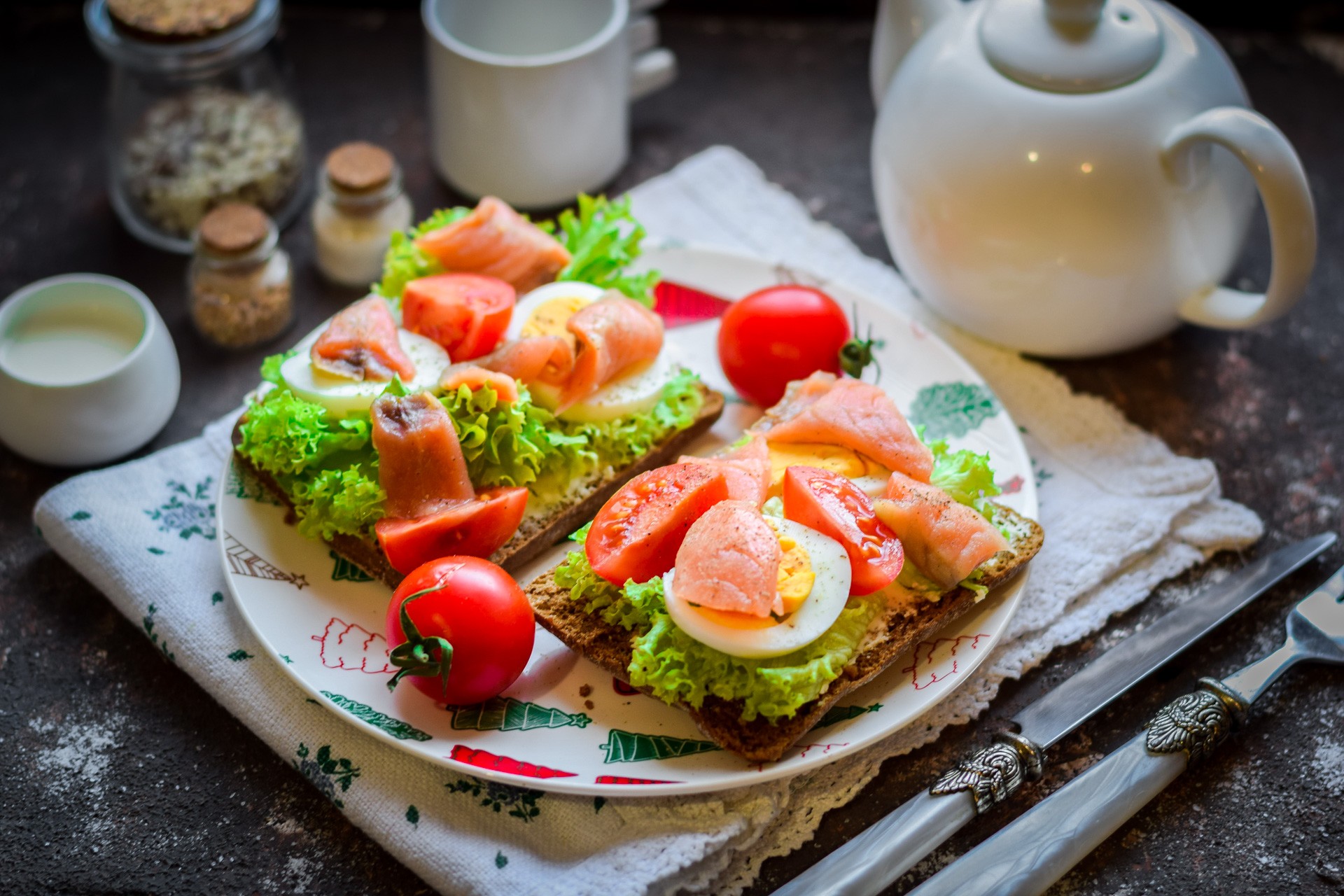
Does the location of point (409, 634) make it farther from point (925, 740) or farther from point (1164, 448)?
point (1164, 448)

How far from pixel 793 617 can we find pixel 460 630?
679mm

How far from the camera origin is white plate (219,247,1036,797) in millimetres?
2373

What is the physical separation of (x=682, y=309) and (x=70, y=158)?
2.27 m

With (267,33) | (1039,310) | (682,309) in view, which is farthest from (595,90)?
(1039,310)

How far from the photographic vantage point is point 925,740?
2572 millimetres

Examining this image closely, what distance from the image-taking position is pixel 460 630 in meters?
2.35

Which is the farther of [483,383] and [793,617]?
[483,383]

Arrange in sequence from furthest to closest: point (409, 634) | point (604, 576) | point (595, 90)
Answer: point (595, 90), point (604, 576), point (409, 634)

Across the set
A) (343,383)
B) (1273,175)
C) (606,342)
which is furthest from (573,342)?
(1273,175)

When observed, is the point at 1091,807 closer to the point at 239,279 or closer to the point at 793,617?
the point at 793,617

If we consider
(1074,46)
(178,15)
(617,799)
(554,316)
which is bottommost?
(617,799)

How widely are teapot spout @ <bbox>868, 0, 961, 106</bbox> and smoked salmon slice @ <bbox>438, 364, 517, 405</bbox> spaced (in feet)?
4.73

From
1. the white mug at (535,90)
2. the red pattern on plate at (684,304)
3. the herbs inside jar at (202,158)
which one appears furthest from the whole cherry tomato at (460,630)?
the herbs inside jar at (202,158)

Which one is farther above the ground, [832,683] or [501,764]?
[832,683]
